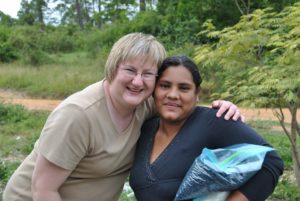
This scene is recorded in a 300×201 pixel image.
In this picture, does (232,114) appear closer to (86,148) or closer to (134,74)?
(134,74)

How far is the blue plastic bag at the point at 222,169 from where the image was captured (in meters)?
2.02

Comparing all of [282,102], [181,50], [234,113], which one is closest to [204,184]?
[234,113]

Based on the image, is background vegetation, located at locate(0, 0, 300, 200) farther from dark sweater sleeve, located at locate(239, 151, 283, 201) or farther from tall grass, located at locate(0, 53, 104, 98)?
dark sweater sleeve, located at locate(239, 151, 283, 201)

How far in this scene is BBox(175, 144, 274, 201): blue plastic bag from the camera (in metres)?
2.02

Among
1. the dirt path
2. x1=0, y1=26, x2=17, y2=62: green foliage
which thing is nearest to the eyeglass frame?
the dirt path

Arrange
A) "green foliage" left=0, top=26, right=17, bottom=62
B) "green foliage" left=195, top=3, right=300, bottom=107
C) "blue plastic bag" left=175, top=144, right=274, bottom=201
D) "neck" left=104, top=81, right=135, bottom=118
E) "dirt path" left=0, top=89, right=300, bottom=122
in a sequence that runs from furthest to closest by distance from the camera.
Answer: "green foliage" left=0, top=26, right=17, bottom=62 → "dirt path" left=0, top=89, right=300, bottom=122 → "green foliage" left=195, top=3, right=300, bottom=107 → "neck" left=104, top=81, right=135, bottom=118 → "blue plastic bag" left=175, top=144, right=274, bottom=201

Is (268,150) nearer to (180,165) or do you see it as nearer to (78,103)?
(180,165)

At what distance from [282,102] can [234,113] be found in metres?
3.32

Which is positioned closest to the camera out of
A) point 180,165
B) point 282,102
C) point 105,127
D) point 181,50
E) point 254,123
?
point 180,165

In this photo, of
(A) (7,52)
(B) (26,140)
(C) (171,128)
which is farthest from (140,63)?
(A) (7,52)

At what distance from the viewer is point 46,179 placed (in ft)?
7.49

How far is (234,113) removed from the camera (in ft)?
7.32

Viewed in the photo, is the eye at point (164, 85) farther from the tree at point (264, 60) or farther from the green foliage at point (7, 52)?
the green foliage at point (7, 52)

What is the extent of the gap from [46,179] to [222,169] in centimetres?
82
